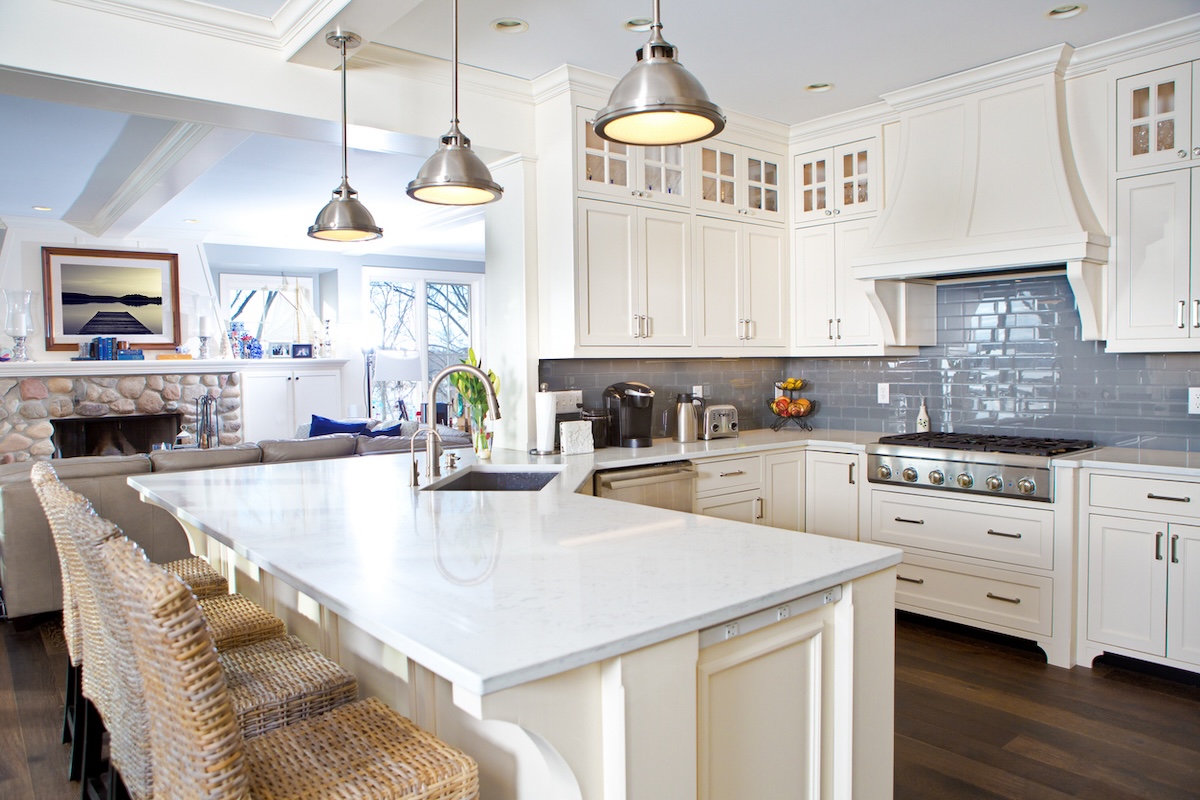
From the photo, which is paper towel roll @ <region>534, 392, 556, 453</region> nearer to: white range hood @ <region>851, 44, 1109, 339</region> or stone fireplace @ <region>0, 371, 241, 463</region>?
white range hood @ <region>851, 44, 1109, 339</region>

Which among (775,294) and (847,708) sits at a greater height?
(775,294)

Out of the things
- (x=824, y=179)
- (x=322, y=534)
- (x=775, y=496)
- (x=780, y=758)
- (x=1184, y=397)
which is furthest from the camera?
(x=824, y=179)

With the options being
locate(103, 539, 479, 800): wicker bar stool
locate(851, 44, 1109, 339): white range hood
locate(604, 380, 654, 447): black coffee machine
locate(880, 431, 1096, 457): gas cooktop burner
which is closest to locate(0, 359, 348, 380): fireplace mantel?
locate(604, 380, 654, 447): black coffee machine

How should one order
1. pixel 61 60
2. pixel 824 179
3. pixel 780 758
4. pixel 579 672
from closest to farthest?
pixel 579 672
pixel 780 758
pixel 61 60
pixel 824 179

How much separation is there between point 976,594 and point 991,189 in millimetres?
1930

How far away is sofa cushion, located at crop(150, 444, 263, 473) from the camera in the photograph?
4.21 m

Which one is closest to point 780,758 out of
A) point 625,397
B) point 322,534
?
point 322,534

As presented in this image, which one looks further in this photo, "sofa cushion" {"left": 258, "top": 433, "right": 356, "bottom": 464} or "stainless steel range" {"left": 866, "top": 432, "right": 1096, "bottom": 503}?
"sofa cushion" {"left": 258, "top": 433, "right": 356, "bottom": 464}

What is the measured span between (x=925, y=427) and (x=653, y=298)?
173 centimetres

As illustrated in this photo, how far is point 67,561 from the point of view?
2.21 meters

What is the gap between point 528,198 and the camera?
3.97m

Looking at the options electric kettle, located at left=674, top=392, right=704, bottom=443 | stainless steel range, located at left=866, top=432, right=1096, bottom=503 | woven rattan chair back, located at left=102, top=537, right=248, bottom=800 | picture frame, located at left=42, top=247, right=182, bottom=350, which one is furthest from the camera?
picture frame, located at left=42, top=247, right=182, bottom=350

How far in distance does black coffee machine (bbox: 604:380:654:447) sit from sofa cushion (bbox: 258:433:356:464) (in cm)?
165

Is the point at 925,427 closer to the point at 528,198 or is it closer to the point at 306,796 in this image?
the point at 528,198
